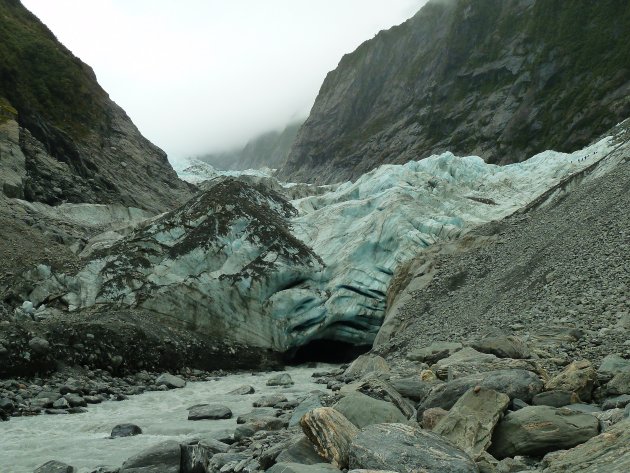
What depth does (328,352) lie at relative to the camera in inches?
1053

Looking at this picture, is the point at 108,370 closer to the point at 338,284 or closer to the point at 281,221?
the point at 338,284

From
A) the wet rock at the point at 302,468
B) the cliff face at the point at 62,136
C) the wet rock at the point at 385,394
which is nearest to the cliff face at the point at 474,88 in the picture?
the cliff face at the point at 62,136

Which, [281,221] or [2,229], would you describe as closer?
[2,229]

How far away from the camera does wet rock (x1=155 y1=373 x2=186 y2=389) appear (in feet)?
56.7

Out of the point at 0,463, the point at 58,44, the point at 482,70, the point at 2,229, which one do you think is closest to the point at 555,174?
the point at 2,229

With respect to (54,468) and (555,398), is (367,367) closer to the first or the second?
(555,398)

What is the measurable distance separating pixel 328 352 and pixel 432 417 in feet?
64.8

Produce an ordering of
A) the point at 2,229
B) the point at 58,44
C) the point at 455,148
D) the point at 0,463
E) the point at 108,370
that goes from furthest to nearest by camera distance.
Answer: the point at 455,148 → the point at 58,44 → the point at 2,229 → the point at 108,370 → the point at 0,463

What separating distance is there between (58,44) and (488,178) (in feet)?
140

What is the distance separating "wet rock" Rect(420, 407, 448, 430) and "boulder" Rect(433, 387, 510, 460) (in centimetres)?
31

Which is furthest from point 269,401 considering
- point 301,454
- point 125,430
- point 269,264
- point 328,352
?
point 328,352

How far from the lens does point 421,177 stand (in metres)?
35.5

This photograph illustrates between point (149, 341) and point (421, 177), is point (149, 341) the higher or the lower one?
the lower one

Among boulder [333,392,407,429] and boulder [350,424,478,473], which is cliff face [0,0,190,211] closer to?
boulder [333,392,407,429]
